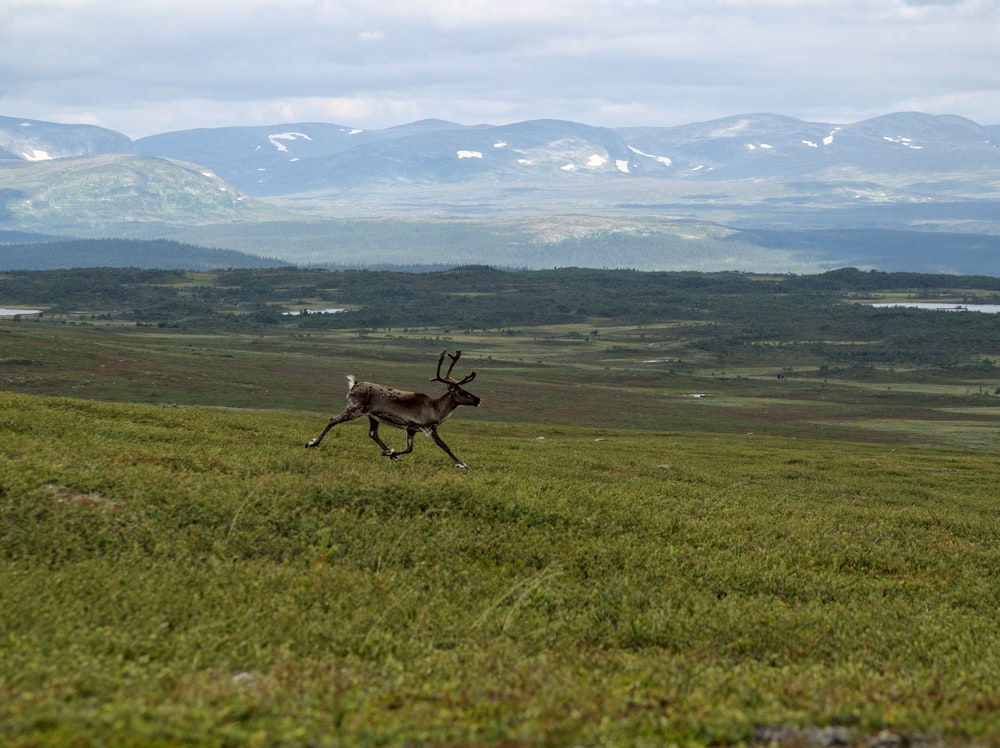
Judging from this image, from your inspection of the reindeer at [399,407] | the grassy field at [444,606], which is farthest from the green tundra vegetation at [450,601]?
the reindeer at [399,407]

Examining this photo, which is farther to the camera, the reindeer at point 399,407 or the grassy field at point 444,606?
the reindeer at point 399,407

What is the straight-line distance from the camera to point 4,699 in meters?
11.5

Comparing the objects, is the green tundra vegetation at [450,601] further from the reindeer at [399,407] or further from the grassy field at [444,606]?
the reindeer at [399,407]

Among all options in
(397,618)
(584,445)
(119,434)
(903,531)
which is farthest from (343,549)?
(584,445)

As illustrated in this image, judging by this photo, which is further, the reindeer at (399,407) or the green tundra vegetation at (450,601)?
the reindeer at (399,407)

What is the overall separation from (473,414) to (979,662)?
337ft

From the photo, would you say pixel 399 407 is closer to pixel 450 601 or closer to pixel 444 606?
pixel 450 601

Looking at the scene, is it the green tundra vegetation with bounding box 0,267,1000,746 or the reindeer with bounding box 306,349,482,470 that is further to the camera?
the reindeer with bounding box 306,349,482,470

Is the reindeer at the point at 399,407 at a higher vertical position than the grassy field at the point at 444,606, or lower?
higher

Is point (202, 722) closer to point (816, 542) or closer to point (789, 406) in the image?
point (816, 542)

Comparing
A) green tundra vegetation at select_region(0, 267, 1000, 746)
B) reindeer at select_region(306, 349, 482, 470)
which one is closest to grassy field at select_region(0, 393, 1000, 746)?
green tundra vegetation at select_region(0, 267, 1000, 746)

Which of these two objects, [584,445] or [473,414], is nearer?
[584,445]

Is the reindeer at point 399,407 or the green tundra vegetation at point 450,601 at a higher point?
the reindeer at point 399,407

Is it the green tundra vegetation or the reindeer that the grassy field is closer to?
the green tundra vegetation
